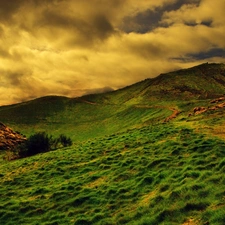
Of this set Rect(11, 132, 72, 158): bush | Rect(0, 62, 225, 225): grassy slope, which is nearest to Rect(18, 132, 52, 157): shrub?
Rect(11, 132, 72, 158): bush

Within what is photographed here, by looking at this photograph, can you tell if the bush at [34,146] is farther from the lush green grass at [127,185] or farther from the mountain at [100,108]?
the mountain at [100,108]

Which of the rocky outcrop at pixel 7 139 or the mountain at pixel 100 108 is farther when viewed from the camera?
the mountain at pixel 100 108

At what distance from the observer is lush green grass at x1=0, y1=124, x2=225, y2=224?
17734 millimetres

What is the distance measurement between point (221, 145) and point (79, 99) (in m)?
166

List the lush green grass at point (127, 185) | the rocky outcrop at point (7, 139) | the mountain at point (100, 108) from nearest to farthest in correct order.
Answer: the lush green grass at point (127, 185) → the rocky outcrop at point (7, 139) → the mountain at point (100, 108)

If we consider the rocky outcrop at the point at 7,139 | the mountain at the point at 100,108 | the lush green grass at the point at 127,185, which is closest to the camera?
the lush green grass at the point at 127,185

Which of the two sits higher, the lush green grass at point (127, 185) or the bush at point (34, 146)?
the bush at point (34, 146)

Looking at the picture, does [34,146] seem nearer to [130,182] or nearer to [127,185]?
[130,182]

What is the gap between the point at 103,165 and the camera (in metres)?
32.1

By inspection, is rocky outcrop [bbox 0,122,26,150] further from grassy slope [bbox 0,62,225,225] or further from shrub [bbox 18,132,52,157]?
grassy slope [bbox 0,62,225,225]

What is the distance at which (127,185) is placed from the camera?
24.5m

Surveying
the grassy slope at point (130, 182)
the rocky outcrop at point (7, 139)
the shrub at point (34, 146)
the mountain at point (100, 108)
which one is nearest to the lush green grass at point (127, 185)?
the grassy slope at point (130, 182)

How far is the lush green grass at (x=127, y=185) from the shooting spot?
17.7m

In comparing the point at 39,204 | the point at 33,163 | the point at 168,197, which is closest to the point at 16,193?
the point at 39,204
